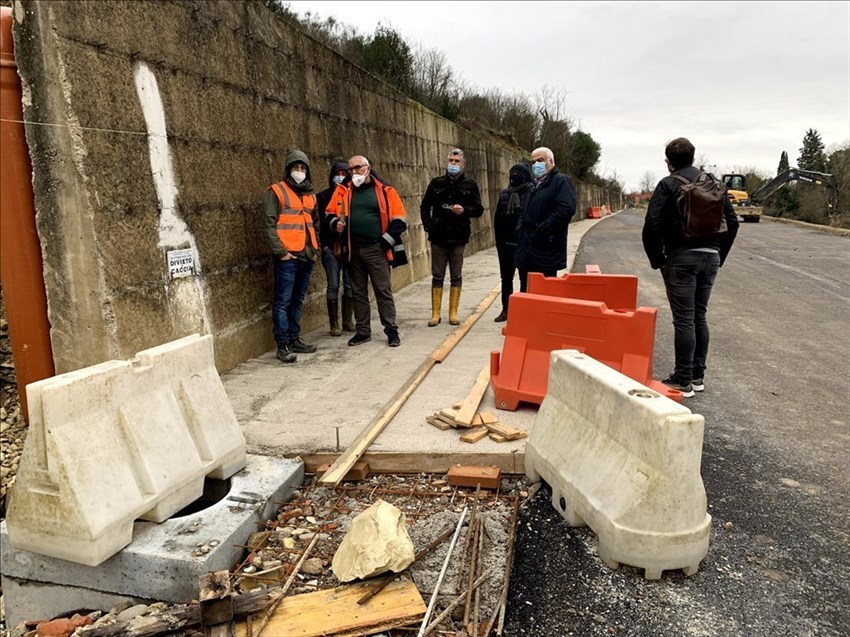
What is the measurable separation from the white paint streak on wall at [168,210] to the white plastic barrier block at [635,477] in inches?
132

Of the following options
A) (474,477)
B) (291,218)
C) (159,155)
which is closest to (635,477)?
(474,477)

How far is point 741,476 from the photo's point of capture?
388 cm

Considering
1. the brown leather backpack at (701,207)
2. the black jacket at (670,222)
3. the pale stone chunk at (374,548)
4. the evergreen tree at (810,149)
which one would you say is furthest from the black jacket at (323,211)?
the evergreen tree at (810,149)

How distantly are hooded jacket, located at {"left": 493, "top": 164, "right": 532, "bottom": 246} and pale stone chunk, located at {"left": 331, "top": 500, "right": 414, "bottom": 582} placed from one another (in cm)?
508

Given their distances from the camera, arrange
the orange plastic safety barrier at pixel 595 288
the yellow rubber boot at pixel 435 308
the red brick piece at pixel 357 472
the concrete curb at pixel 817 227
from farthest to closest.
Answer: the concrete curb at pixel 817 227
the yellow rubber boot at pixel 435 308
the orange plastic safety barrier at pixel 595 288
the red brick piece at pixel 357 472

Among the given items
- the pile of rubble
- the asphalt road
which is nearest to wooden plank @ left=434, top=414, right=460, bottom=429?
the pile of rubble

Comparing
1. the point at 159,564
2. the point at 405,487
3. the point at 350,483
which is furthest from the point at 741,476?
the point at 159,564

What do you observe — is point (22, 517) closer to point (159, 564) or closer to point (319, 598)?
point (159, 564)

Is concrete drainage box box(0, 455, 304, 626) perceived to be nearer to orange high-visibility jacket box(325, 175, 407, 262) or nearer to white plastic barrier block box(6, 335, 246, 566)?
white plastic barrier block box(6, 335, 246, 566)

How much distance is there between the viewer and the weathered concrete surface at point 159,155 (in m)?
4.05

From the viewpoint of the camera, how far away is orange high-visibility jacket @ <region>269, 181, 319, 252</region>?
5.97m

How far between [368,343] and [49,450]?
4.44 meters

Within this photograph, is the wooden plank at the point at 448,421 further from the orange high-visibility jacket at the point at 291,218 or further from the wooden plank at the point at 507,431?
the orange high-visibility jacket at the point at 291,218

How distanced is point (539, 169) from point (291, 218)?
8.62ft
